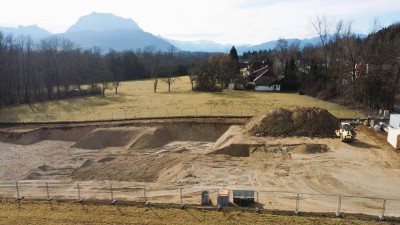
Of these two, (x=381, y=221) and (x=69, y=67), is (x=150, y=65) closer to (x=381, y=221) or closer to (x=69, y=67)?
(x=69, y=67)

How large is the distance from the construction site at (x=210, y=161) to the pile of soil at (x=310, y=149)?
3.7 inches

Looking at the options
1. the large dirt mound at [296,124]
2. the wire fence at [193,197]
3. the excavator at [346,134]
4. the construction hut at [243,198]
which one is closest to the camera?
the wire fence at [193,197]

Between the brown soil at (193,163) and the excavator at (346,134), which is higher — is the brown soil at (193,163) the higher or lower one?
the lower one

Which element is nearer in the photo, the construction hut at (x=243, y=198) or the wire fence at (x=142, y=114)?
the construction hut at (x=243, y=198)

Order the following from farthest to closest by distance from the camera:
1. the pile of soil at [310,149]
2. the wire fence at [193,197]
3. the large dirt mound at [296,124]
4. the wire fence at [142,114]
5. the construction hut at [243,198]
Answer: the wire fence at [142,114] < the large dirt mound at [296,124] < the pile of soil at [310,149] < the construction hut at [243,198] < the wire fence at [193,197]

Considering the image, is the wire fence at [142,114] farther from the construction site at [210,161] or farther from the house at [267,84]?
the house at [267,84]

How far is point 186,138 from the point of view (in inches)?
1565

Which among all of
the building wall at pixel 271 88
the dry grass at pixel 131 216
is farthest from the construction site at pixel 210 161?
the building wall at pixel 271 88

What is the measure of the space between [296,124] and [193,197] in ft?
62.0

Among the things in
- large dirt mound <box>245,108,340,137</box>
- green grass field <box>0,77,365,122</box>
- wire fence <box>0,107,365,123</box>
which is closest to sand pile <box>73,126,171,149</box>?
wire fence <box>0,107,365,123</box>

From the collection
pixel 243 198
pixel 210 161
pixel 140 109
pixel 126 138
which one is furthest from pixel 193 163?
pixel 140 109

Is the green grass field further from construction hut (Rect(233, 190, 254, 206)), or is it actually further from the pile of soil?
construction hut (Rect(233, 190, 254, 206))

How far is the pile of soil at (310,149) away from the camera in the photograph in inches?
1234

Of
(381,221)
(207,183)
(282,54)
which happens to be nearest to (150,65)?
(282,54)
